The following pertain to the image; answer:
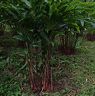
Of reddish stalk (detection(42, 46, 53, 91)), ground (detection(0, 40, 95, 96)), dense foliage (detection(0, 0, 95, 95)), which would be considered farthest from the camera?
ground (detection(0, 40, 95, 96))

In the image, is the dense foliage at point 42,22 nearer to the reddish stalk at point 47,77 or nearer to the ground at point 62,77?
the reddish stalk at point 47,77

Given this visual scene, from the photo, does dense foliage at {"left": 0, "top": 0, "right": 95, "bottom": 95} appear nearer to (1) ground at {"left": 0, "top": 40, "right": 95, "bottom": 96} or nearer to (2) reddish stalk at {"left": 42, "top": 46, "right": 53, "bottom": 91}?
(2) reddish stalk at {"left": 42, "top": 46, "right": 53, "bottom": 91}

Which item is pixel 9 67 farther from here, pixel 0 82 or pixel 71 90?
pixel 71 90

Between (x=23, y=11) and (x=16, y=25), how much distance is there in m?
0.26

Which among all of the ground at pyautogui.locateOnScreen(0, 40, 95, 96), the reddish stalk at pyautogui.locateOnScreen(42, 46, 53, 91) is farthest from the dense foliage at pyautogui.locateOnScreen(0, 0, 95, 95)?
the ground at pyautogui.locateOnScreen(0, 40, 95, 96)

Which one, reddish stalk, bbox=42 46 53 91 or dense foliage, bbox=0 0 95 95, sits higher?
dense foliage, bbox=0 0 95 95

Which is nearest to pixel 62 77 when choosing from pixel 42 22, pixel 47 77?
pixel 47 77

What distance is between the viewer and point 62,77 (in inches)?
141

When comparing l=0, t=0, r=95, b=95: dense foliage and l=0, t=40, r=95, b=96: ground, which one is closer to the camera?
l=0, t=0, r=95, b=95: dense foliage

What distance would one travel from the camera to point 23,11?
276 centimetres

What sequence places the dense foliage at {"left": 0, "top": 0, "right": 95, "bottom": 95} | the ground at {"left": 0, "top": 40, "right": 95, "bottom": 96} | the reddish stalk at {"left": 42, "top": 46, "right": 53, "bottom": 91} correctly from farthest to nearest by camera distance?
the ground at {"left": 0, "top": 40, "right": 95, "bottom": 96}, the reddish stalk at {"left": 42, "top": 46, "right": 53, "bottom": 91}, the dense foliage at {"left": 0, "top": 0, "right": 95, "bottom": 95}

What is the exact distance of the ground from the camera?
3.25 metres

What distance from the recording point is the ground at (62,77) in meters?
3.25

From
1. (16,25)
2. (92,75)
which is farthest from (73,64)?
(16,25)
